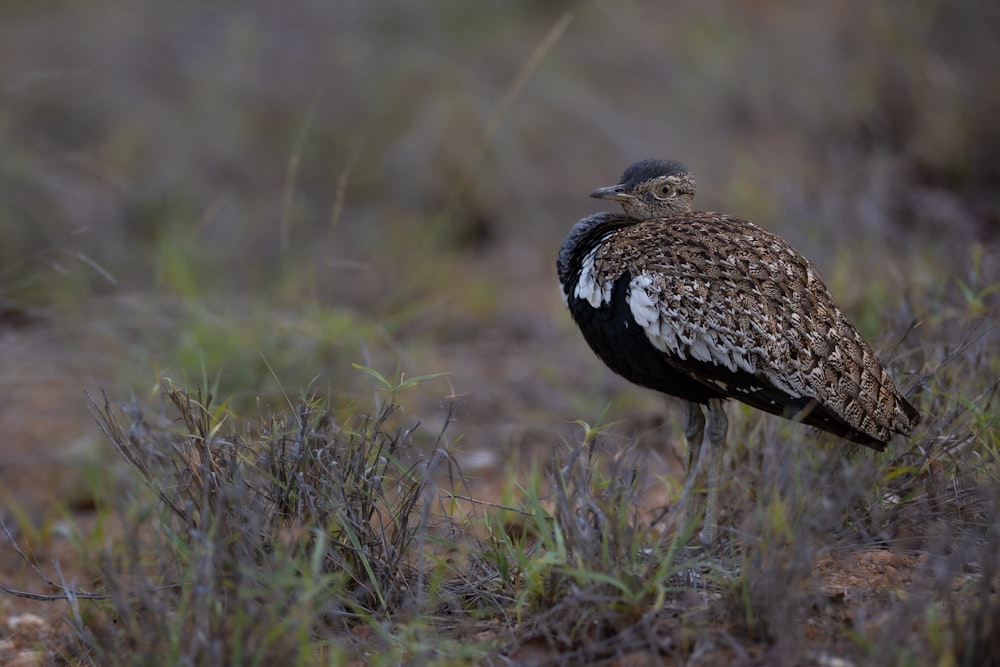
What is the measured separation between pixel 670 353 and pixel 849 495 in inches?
29.4

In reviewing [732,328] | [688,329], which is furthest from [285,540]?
[732,328]

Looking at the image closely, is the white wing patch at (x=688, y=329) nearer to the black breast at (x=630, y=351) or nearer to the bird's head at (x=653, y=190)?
the black breast at (x=630, y=351)

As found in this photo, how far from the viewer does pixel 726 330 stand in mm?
2680

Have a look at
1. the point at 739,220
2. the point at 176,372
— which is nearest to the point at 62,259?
the point at 176,372

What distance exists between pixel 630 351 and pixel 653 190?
665mm

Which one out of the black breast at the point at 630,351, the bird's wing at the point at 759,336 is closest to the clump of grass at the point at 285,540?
the black breast at the point at 630,351

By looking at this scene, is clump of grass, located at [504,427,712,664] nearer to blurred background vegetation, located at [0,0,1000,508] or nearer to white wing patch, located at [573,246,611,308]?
white wing patch, located at [573,246,611,308]

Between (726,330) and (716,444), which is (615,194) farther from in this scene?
(716,444)

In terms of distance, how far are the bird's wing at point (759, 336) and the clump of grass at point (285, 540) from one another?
74 centimetres

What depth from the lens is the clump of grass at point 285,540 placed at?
87.4 inches

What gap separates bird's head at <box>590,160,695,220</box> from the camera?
319 cm

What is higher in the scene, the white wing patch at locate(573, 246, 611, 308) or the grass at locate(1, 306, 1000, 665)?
the white wing patch at locate(573, 246, 611, 308)

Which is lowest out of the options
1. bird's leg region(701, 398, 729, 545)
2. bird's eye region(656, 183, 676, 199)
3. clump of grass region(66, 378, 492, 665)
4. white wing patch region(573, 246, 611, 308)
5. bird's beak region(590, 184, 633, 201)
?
clump of grass region(66, 378, 492, 665)

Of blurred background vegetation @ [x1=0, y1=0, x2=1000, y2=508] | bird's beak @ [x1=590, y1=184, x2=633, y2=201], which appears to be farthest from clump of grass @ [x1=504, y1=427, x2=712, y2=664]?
blurred background vegetation @ [x1=0, y1=0, x2=1000, y2=508]
